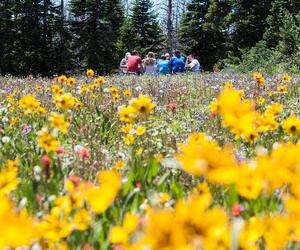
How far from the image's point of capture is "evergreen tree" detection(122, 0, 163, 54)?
38.1 m

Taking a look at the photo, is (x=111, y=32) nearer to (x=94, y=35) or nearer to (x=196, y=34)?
(x=94, y=35)

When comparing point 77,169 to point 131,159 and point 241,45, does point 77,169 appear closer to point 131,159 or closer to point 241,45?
point 131,159

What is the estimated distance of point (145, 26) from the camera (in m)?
38.8

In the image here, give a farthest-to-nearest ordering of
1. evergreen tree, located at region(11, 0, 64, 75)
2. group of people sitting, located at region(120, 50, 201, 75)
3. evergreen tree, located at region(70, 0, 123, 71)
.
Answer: evergreen tree, located at region(70, 0, 123, 71)
evergreen tree, located at region(11, 0, 64, 75)
group of people sitting, located at region(120, 50, 201, 75)

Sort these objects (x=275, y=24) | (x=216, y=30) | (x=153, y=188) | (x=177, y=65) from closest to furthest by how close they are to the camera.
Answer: (x=153, y=188)
(x=177, y=65)
(x=275, y=24)
(x=216, y=30)

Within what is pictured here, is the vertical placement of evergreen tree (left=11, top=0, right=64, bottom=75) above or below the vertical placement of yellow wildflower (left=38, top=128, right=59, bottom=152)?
above

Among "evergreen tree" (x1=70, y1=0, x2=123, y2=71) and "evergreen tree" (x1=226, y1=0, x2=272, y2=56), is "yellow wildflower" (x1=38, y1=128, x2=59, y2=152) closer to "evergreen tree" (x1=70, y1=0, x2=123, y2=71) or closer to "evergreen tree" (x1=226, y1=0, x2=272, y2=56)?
"evergreen tree" (x1=70, y1=0, x2=123, y2=71)

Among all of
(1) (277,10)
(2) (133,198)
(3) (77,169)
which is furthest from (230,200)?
(1) (277,10)

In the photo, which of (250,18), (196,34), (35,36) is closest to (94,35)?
(35,36)

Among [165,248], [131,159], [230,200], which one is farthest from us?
[131,159]

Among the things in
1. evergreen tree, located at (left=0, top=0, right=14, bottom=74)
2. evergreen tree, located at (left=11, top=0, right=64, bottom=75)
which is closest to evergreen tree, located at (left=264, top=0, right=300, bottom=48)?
evergreen tree, located at (left=11, top=0, right=64, bottom=75)

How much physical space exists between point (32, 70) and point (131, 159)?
29404mm

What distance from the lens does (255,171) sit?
0.92 m

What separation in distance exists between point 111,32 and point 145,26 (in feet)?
17.2
